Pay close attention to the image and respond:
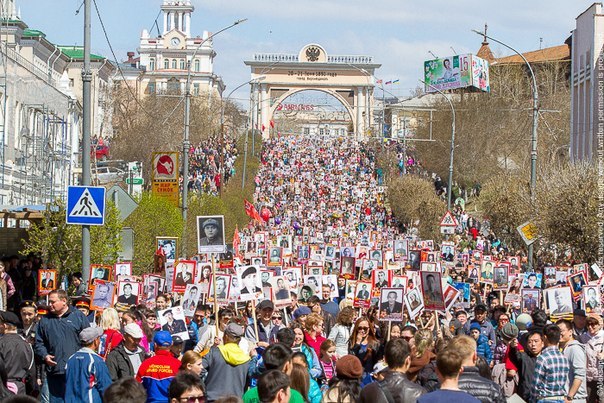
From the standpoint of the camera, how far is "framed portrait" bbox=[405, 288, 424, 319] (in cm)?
1616

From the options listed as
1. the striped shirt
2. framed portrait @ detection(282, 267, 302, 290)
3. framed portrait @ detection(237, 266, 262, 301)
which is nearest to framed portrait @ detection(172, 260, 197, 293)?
framed portrait @ detection(282, 267, 302, 290)

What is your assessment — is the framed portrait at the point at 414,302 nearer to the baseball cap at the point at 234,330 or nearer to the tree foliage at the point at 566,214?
the baseball cap at the point at 234,330

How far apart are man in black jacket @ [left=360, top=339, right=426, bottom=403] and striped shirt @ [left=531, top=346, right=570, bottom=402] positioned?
Result: 1.79m

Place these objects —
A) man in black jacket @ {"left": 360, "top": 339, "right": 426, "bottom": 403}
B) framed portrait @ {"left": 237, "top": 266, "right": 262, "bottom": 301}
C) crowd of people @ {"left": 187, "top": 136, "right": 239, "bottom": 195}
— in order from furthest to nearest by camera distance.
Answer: crowd of people @ {"left": 187, "top": 136, "right": 239, "bottom": 195} < framed portrait @ {"left": 237, "top": 266, "right": 262, "bottom": 301} < man in black jacket @ {"left": 360, "top": 339, "right": 426, "bottom": 403}

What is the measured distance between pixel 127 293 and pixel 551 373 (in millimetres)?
8257

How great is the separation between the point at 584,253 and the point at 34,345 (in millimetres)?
23812

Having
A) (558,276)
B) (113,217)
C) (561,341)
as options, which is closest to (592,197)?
(558,276)

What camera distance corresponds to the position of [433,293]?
1644cm

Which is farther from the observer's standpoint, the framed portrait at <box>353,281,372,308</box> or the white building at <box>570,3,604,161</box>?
the white building at <box>570,3,604,161</box>

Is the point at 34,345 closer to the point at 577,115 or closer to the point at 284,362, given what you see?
the point at 284,362

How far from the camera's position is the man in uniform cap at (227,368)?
11414 millimetres

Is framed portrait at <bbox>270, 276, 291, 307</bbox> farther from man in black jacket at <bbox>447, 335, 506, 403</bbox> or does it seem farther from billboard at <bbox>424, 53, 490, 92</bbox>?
billboard at <bbox>424, 53, 490, 92</bbox>

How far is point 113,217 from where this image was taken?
80.7 ft

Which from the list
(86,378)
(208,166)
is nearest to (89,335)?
(86,378)
